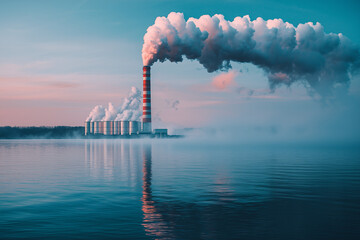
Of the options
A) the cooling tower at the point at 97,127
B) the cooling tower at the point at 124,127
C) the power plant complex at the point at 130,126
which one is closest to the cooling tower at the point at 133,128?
the power plant complex at the point at 130,126

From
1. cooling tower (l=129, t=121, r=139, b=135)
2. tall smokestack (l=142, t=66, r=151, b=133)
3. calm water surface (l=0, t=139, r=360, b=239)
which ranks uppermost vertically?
tall smokestack (l=142, t=66, r=151, b=133)

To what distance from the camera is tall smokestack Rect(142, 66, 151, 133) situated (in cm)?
11738

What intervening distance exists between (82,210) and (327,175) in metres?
17.8

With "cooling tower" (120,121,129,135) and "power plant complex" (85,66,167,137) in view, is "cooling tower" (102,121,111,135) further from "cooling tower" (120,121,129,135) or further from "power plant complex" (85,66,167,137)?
"cooling tower" (120,121,129,135)

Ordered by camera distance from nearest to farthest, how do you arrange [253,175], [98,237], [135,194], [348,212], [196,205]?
[98,237], [348,212], [196,205], [135,194], [253,175]

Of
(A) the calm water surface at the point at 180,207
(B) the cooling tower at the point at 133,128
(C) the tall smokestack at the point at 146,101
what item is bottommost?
(A) the calm water surface at the point at 180,207

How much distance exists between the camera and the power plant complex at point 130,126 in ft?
427

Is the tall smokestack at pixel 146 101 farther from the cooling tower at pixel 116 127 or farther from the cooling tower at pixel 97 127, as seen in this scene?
the cooling tower at pixel 97 127

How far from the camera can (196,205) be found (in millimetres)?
16000

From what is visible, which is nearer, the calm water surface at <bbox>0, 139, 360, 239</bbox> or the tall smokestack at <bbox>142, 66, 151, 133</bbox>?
the calm water surface at <bbox>0, 139, 360, 239</bbox>

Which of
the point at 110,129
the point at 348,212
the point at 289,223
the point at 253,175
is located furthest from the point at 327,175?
the point at 110,129

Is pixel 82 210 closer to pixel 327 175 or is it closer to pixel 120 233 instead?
pixel 120 233

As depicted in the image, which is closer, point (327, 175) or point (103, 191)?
point (103, 191)

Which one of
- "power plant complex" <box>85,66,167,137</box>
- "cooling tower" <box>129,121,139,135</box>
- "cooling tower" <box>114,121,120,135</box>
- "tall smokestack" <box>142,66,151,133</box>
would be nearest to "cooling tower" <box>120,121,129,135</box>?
"power plant complex" <box>85,66,167,137</box>
